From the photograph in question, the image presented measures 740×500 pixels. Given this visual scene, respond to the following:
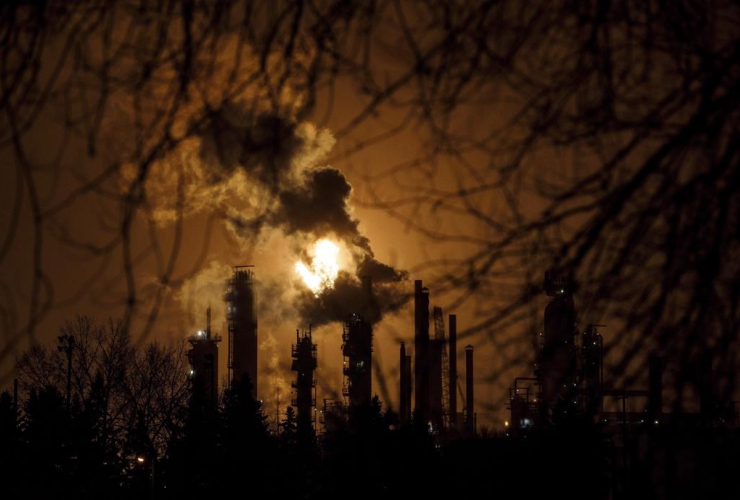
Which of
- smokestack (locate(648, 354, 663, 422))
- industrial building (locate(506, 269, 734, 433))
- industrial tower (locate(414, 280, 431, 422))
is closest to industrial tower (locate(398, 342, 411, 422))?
industrial tower (locate(414, 280, 431, 422))

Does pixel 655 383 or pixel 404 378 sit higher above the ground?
pixel 404 378

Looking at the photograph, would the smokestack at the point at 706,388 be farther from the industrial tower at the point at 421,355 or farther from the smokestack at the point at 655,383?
the industrial tower at the point at 421,355

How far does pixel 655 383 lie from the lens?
13.1 ft

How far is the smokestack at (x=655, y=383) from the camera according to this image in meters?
3.90

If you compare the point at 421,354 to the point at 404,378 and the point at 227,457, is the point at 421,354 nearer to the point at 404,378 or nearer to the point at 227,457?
the point at 404,378

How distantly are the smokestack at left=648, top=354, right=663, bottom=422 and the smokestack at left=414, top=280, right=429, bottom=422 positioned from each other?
0.82 m

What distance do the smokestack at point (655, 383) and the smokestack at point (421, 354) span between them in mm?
821

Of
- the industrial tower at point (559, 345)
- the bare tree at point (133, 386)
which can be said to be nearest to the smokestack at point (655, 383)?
the industrial tower at point (559, 345)

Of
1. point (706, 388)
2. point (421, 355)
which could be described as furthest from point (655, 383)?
point (421, 355)

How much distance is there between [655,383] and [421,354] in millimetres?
916

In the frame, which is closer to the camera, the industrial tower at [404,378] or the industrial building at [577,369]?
the industrial building at [577,369]

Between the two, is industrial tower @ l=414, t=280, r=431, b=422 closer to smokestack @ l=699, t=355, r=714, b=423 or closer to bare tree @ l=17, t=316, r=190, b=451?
smokestack @ l=699, t=355, r=714, b=423

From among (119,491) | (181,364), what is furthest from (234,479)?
(181,364)

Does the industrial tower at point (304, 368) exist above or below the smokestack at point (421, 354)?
above
